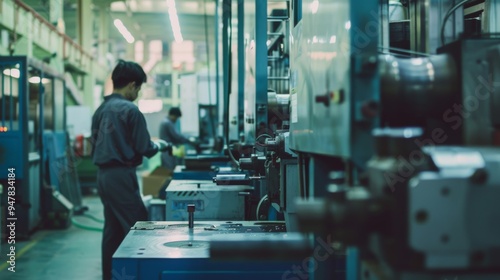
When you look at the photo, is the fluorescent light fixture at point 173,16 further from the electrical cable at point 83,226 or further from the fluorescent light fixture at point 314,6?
the fluorescent light fixture at point 314,6

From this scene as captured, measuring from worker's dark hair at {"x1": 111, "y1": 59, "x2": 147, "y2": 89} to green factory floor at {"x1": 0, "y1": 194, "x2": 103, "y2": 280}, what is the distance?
1.56 meters

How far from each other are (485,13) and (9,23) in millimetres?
5285

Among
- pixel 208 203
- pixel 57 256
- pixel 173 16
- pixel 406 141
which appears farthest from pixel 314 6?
pixel 173 16

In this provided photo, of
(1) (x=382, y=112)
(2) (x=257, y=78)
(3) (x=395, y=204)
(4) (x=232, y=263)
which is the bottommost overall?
(4) (x=232, y=263)

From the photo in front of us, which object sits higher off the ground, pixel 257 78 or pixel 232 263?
pixel 257 78

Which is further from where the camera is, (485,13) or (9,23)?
(9,23)

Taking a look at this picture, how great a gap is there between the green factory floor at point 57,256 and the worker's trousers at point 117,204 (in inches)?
39.5

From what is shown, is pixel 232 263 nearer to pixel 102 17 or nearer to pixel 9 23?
pixel 9 23

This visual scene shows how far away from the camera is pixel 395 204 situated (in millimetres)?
904

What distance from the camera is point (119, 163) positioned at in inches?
123

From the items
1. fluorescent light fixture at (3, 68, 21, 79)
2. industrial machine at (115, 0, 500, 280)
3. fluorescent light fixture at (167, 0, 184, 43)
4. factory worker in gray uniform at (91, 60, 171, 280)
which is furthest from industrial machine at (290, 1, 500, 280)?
fluorescent light fixture at (3, 68, 21, 79)

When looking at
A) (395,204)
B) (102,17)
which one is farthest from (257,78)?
(102,17)

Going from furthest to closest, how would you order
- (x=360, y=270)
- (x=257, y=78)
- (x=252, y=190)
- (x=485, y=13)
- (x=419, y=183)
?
(x=257, y=78), (x=252, y=190), (x=485, y=13), (x=360, y=270), (x=419, y=183)

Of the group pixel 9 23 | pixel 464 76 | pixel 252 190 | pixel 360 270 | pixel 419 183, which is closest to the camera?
pixel 419 183
